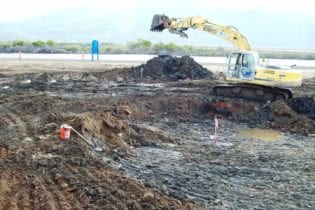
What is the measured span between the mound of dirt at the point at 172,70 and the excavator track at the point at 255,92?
6.58 m

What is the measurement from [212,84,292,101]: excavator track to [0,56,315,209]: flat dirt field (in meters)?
0.59

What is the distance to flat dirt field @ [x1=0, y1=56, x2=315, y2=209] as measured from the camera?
907 cm

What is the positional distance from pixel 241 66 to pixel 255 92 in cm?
118

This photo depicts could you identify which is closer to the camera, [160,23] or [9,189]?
[9,189]

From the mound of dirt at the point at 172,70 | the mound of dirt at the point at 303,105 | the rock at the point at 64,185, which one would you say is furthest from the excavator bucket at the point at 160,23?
the rock at the point at 64,185

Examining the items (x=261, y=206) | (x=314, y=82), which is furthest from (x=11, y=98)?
(x=314, y=82)

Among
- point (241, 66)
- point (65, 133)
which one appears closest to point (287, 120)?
point (241, 66)

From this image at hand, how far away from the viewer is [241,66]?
20.2 metres

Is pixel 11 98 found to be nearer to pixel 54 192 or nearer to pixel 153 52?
pixel 54 192

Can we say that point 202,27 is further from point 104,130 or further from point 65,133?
point 65,133

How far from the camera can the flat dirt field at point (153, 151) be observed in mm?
9070

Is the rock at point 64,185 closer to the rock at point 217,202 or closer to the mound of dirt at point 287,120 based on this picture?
the rock at point 217,202

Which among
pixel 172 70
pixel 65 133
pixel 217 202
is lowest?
pixel 217 202

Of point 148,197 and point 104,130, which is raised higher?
point 104,130
